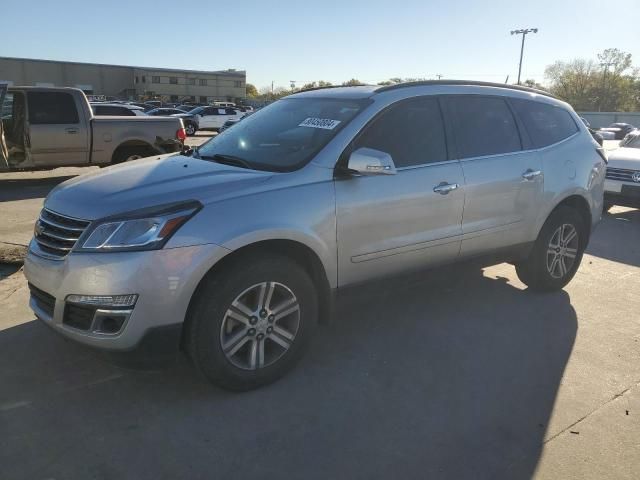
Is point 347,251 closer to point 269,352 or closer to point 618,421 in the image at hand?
point 269,352

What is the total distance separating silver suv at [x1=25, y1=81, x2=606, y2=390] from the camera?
2.88 metres

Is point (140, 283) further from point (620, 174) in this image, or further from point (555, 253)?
point (620, 174)

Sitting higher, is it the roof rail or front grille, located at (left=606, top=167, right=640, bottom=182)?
the roof rail

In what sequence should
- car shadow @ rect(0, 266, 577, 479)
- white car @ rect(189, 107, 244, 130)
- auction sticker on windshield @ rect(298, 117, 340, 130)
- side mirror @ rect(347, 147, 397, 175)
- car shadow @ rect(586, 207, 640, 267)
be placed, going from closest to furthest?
car shadow @ rect(0, 266, 577, 479) < side mirror @ rect(347, 147, 397, 175) < auction sticker on windshield @ rect(298, 117, 340, 130) < car shadow @ rect(586, 207, 640, 267) < white car @ rect(189, 107, 244, 130)

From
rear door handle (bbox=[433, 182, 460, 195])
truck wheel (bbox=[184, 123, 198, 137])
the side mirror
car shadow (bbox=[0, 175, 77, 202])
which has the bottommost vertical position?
car shadow (bbox=[0, 175, 77, 202])

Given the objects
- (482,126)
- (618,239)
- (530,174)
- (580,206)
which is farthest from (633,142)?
(482,126)

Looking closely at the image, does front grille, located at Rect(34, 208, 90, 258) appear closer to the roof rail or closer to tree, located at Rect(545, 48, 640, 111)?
the roof rail

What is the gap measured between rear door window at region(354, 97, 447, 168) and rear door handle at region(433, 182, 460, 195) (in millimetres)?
195

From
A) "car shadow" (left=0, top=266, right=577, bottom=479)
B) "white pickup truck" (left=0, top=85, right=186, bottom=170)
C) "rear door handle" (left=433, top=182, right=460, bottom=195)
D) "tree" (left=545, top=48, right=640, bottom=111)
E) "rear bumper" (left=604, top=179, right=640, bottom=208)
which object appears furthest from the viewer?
"tree" (left=545, top=48, right=640, bottom=111)

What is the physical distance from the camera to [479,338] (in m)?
4.16

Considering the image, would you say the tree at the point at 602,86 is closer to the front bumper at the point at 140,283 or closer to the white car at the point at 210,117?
the white car at the point at 210,117

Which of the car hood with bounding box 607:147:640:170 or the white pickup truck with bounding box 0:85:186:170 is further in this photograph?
the white pickup truck with bounding box 0:85:186:170

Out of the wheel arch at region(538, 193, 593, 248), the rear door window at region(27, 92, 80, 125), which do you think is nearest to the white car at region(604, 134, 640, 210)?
the wheel arch at region(538, 193, 593, 248)

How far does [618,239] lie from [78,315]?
739 cm
